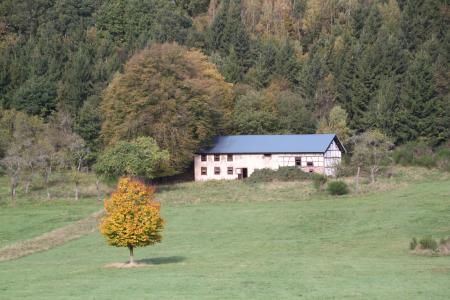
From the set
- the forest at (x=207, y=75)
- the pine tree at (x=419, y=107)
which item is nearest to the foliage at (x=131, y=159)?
the forest at (x=207, y=75)

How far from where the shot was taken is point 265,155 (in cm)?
8975

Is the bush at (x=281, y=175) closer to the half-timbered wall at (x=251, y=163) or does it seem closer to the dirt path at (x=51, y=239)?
the half-timbered wall at (x=251, y=163)

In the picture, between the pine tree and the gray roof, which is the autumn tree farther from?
the pine tree

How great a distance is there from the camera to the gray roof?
88.8m

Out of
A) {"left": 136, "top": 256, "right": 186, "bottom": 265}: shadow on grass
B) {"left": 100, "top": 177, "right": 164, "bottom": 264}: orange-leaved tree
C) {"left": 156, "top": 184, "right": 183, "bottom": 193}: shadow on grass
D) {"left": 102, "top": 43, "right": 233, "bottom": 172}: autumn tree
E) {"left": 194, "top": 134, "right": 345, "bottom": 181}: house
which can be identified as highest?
{"left": 102, "top": 43, "right": 233, "bottom": 172}: autumn tree

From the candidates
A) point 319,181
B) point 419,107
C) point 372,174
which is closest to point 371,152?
point 372,174

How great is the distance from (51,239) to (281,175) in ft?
107

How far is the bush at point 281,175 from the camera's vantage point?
274 ft

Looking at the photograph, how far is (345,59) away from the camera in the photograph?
110 metres

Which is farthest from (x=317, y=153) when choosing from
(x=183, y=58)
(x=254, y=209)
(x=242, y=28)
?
(x=242, y=28)

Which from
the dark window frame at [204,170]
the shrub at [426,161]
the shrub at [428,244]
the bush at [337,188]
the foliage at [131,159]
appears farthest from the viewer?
the dark window frame at [204,170]

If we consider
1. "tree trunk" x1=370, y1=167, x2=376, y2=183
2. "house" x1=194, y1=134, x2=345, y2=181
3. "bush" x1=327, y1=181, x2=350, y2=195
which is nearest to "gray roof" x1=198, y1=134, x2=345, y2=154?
"house" x1=194, y1=134, x2=345, y2=181

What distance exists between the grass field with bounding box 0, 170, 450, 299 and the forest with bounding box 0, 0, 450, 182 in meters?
11.0

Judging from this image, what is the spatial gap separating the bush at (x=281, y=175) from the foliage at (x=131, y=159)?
916 cm
